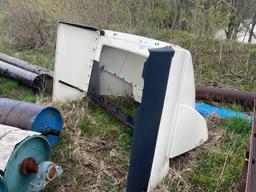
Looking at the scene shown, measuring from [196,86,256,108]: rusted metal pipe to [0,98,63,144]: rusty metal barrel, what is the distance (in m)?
2.00

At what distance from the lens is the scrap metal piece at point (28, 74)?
4.61 m

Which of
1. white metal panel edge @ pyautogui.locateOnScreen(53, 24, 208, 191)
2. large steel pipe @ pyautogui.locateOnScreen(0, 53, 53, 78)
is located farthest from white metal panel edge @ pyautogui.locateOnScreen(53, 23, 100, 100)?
large steel pipe @ pyautogui.locateOnScreen(0, 53, 53, 78)

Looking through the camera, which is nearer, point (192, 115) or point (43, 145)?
point (43, 145)

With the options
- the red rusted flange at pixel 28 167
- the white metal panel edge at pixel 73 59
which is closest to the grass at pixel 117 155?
the white metal panel edge at pixel 73 59

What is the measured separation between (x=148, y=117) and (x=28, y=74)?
2850 mm

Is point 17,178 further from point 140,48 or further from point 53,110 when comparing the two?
point 140,48

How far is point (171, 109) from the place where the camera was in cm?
258

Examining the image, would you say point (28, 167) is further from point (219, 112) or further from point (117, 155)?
point (219, 112)

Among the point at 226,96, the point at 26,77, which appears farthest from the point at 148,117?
the point at 26,77

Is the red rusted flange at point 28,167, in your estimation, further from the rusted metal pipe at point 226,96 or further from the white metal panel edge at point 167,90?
the rusted metal pipe at point 226,96

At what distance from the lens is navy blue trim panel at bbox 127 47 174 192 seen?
2285 mm

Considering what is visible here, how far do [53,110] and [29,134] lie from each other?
0.60 metres

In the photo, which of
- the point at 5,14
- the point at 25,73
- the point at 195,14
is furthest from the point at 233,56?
the point at 5,14

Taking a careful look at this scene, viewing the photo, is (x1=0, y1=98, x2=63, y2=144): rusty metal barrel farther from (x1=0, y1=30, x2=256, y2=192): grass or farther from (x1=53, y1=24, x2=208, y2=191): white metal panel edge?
(x1=53, y1=24, x2=208, y2=191): white metal panel edge
